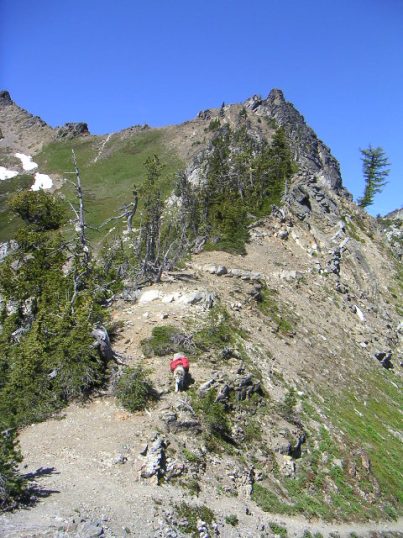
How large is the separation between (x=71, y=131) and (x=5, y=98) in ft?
145

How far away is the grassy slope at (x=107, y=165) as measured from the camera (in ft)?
318

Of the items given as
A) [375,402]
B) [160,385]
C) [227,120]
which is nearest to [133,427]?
[160,385]

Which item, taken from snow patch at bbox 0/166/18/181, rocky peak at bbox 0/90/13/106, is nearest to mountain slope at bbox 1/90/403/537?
snow patch at bbox 0/166/18/181

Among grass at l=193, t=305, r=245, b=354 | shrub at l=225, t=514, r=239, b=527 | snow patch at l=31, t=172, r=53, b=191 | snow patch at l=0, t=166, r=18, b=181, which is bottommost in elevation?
shrub at l=225, t=514, r=239, b=527

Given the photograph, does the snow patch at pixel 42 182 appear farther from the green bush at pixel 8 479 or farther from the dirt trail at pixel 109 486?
the green bush at pixel 8 479

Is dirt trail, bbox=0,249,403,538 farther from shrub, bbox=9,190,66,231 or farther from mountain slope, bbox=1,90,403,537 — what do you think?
shrub, bbox=9,190,66,231

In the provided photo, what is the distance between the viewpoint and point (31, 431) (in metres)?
16.2

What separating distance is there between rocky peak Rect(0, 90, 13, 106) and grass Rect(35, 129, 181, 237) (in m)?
43.6

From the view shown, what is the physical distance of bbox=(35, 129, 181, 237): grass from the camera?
100 m

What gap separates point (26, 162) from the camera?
125000 millimetres

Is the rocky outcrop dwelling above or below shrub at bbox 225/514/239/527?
above

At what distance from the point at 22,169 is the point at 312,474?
389ft

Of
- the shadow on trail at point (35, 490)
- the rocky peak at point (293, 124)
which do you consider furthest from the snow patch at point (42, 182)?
the shadow on trail at point (35, 490)

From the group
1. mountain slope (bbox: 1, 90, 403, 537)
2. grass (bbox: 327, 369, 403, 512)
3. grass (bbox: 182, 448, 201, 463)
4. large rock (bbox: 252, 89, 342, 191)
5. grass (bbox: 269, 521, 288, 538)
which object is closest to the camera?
mountain slope (bbox: 1, 90, 403, 537)
